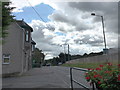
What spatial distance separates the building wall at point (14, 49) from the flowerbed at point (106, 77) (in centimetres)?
1882

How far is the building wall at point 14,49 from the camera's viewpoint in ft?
73.0

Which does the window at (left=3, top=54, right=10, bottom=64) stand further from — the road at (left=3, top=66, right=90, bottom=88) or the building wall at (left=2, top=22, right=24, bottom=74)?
the road at (left=3, top=66, right=90, bottom=88)

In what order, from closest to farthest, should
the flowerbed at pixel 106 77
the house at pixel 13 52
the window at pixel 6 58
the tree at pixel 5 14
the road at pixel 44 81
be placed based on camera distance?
the flowerbed at pixel 106 77 < the road at pixel 44 81 < the tree at pixel 5 14 < the house at pixel 13 52 < the window at pixel 6 58

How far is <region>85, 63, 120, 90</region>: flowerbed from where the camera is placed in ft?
11.8

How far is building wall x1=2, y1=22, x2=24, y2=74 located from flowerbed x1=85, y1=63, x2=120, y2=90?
18.8 meters

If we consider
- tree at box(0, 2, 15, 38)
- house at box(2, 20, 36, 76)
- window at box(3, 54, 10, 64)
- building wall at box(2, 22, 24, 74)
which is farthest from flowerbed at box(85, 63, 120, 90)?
window at box(3, 54, 10, 64)

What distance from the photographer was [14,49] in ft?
74.8

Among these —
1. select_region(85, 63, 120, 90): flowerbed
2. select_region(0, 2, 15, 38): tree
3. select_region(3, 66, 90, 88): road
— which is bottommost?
select_region(3, 66, 90, 88): road

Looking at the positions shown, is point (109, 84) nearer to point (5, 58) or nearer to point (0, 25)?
point (0, 25)

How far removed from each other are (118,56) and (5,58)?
55.3 feet

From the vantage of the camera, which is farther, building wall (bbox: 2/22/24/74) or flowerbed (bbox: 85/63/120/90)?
building wall (bbox: 2/22/24/74)

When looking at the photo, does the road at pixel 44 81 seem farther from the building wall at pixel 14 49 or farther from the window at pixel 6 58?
the window at pixel 6 58

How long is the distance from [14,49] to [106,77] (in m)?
20.0

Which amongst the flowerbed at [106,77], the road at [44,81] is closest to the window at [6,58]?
the road at [44,81]
